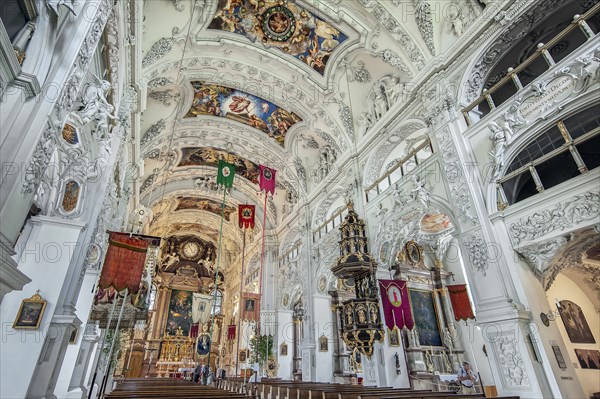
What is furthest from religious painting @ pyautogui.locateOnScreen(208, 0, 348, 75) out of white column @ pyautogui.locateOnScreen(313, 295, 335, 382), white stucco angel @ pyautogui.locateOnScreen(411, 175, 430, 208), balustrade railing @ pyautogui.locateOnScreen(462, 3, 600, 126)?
white column @ pyautogui.locateOnScreen(313, 295, 335, 382)

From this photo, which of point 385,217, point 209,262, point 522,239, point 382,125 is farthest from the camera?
point 209,262

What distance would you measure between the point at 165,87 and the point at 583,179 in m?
11.7

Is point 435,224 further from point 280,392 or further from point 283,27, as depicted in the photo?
point 283,27

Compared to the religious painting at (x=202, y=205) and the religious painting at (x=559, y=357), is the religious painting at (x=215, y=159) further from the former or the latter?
the religious painting at (x=559, y=357)

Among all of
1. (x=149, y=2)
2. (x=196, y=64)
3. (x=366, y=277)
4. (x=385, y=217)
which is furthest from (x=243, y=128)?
(x=366, y=277)

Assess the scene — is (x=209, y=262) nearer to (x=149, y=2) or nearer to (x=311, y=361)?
(x=311, y=361)

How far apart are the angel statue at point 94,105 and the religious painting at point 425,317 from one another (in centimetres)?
1117

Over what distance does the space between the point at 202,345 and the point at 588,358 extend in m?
21.7

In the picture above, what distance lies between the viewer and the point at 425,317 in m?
11.8

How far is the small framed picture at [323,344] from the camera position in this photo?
39.5 ft

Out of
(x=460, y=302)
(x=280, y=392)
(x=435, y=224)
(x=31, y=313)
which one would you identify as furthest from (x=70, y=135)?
(x=460, y=302)

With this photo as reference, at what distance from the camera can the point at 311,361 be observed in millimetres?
11945

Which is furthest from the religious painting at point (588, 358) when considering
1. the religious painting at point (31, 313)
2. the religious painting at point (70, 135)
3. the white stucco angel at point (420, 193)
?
the religious painting at point (70, 135)

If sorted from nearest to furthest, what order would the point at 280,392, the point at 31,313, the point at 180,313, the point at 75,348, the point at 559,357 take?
the point at 31,313, the point at 559,357, the point at 75,348, the point at 280,392, the point at 180,313
